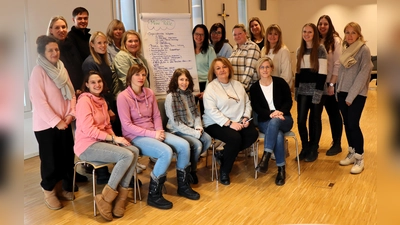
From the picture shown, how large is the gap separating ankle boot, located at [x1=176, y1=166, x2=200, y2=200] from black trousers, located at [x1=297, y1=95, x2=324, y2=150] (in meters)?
1.47

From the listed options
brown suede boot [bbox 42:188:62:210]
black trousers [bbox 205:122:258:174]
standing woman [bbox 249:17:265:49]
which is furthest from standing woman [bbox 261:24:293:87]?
brown suede boot [bbox 42:188:62:210]

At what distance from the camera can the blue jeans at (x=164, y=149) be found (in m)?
3.03

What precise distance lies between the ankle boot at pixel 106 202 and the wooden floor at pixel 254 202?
71mm

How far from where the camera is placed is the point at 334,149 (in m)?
4.30

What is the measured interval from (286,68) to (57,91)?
2235mm

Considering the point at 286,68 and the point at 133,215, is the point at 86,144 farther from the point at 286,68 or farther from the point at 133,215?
the point at 286,68

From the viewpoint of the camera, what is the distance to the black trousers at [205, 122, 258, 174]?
11.3 ft

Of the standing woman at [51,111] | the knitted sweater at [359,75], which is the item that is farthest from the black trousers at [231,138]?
the standing woman at [51,111]

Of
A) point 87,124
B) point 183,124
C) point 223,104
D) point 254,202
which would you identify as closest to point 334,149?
point 223,104

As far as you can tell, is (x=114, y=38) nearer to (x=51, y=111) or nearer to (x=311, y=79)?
(x=51, y=111)

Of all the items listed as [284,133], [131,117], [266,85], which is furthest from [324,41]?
[131,117]

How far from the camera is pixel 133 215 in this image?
2871 millimetres

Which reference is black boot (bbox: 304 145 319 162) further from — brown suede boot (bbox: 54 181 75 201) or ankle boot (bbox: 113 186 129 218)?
brown suede boot (bbox: 54 181 75 201)

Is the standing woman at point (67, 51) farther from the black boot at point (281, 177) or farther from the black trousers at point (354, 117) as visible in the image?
the black trousers at point (354, 117)
